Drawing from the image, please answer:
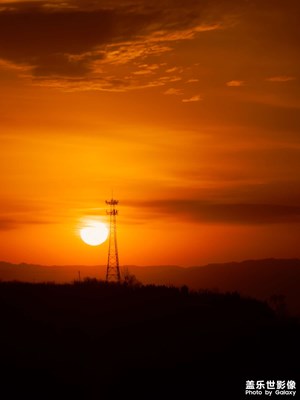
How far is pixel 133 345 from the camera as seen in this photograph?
27.9m

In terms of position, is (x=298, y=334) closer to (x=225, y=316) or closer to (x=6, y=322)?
(x=225, y=316)

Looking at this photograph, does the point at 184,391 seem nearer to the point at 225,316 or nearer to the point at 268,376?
the point at 268,376

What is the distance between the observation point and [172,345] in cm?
2794

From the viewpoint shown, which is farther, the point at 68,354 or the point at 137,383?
the point at 68,354

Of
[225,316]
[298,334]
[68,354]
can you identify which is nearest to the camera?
[68,354]

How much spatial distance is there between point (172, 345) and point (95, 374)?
3550mm

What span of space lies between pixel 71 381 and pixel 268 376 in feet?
20.9

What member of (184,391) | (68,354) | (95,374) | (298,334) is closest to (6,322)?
(68,354)

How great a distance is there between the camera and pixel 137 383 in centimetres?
2511

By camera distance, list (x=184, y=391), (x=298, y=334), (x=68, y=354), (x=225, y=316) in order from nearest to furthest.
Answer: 1. (x=184, y=391)
2. (x=68, y=354)
3. (x=298, y=334)
4. (x=225, y=316)

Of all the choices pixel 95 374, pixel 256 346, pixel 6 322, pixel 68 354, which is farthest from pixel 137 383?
pixel 6 322

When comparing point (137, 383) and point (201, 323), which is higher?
point (201, 323)

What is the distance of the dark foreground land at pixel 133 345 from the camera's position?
81.8 feet

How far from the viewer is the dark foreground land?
2494 centimetres
